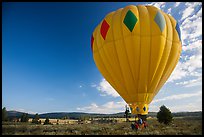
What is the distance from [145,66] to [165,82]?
2850 mm

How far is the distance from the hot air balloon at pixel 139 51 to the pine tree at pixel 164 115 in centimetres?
1211

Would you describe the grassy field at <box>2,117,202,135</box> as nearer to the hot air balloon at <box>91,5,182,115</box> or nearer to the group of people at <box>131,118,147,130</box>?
the group of people at <box>131,118,147,130</box>

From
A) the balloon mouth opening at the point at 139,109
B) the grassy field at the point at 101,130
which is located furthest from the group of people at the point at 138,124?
the balloon mouth opening at the point at 139,109

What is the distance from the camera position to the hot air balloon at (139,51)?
14508 millimetres

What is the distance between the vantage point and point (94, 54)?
1714 cm

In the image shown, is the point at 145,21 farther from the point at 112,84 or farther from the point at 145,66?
the point at 112,84

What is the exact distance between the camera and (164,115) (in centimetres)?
2692

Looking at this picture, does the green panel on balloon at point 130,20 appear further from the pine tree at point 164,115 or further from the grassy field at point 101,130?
the pine tree at point 164,115

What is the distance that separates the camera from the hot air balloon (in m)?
14.5

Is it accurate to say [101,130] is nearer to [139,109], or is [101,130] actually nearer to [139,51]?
[139,109]

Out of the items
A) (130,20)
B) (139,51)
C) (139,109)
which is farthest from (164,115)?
(130,20)

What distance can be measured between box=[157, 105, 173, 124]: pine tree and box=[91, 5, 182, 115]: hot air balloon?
39.7ft

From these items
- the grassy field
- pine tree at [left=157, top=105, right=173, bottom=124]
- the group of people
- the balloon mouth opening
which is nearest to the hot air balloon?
the balloon mouth opening

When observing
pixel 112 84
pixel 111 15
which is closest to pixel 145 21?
pixel 111 15
